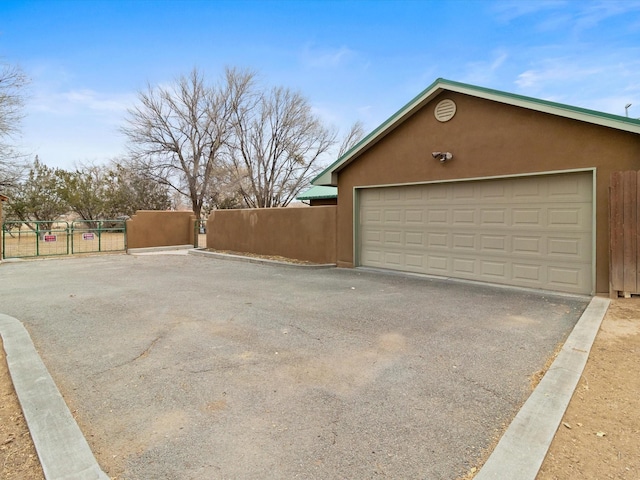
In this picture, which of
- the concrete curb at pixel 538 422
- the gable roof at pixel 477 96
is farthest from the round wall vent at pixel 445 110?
the concrete curb at pixel 538 422

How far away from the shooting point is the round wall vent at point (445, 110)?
8328 mm

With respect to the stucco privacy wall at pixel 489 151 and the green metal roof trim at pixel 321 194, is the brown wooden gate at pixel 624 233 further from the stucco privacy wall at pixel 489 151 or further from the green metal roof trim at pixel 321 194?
the green metal roof trim at pixel 321 194

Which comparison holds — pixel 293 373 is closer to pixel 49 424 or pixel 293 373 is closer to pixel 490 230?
pixel 49 424

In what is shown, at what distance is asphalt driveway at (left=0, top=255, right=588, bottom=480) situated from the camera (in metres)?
2.29

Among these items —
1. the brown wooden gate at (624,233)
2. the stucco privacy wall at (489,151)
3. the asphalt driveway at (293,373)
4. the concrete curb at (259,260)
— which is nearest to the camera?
the asphalt driveway at (293,373)

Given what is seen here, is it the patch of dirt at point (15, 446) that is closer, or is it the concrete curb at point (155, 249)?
the patch of dirt at point (15, 446)

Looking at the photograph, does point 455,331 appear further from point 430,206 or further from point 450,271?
point 430,206

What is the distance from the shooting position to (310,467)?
84.8 inches

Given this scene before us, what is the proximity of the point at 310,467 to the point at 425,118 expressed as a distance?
8.34 m

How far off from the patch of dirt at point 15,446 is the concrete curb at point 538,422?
2.57m

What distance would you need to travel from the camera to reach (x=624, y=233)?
6152mm

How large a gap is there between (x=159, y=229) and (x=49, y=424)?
16440 millimetres

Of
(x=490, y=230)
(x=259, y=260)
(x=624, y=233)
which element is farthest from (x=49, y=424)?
(x=259, y=260)

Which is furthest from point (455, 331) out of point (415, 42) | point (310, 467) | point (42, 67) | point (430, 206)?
point (42, 67)
